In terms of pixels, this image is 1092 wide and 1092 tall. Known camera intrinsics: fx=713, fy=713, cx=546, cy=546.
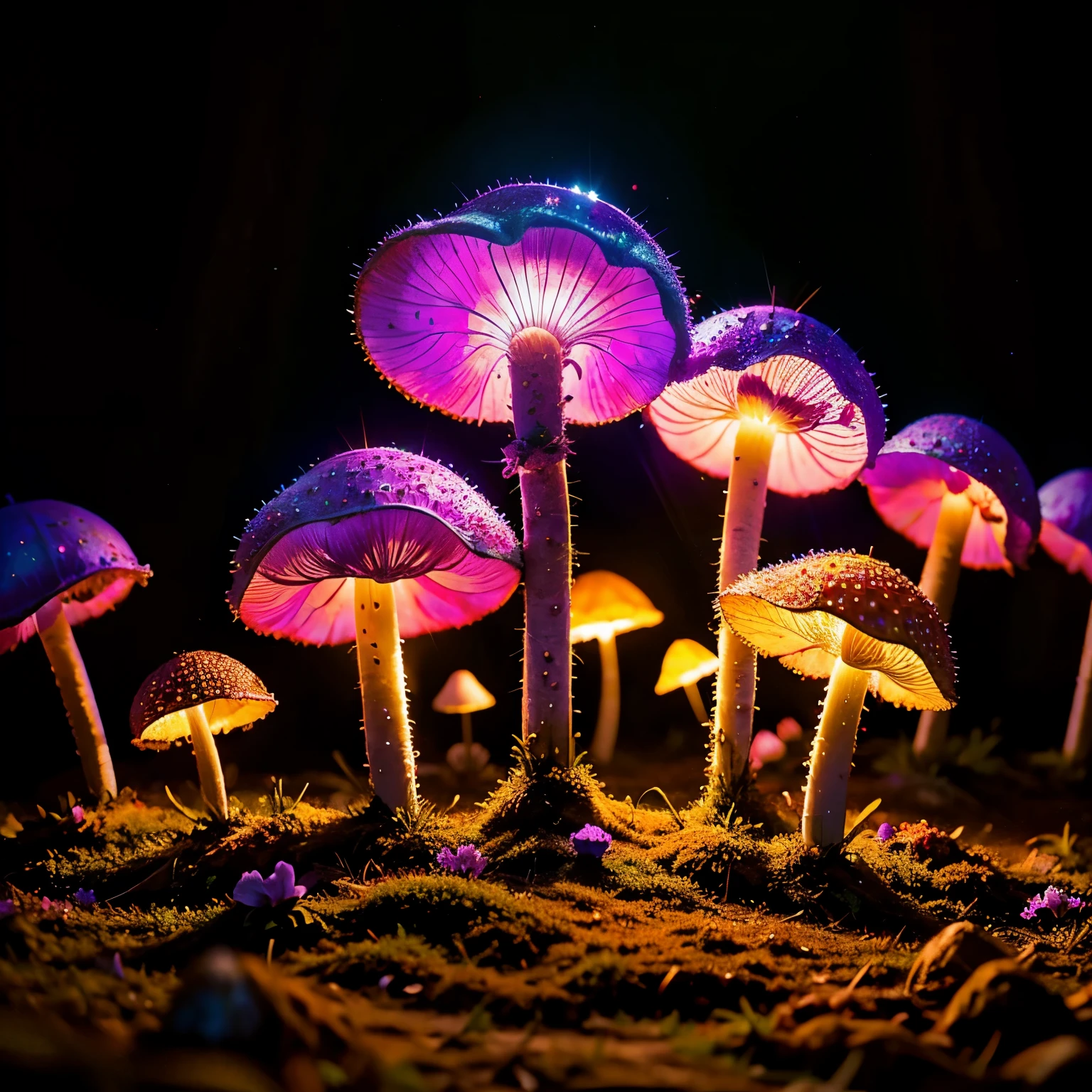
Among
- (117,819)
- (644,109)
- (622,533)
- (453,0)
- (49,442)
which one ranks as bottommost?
(117,819)

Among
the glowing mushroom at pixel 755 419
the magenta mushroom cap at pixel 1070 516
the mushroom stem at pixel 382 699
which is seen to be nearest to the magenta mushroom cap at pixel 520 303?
the glowing mushroom at pixel 755 419

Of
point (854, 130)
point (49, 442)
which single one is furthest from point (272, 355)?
point (854, 130)

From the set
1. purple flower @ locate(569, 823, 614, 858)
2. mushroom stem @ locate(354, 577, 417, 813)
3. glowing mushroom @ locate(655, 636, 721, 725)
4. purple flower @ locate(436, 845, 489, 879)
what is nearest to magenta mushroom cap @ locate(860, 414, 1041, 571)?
glowing mushroom @ locate(655, 636, 721, 725)

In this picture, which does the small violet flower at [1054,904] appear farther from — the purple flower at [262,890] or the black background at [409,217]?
the purple flower at [262,890]

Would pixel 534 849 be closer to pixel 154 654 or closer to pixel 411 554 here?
pixel 411 554

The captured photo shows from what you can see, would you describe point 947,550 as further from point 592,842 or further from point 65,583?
point 65,583

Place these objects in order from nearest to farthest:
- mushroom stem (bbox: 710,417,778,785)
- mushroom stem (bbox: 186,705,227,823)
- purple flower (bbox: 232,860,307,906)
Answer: purple flower (bbox: 232,860,307,906) → mushroom stem (bbox: 186,705,227,823) → mushroom stem (bbox: 710,417,778,785)

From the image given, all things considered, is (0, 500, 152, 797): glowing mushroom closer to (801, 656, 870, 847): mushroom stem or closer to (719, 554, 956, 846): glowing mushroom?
(719, 554, 956, 846): glowing mushroom
